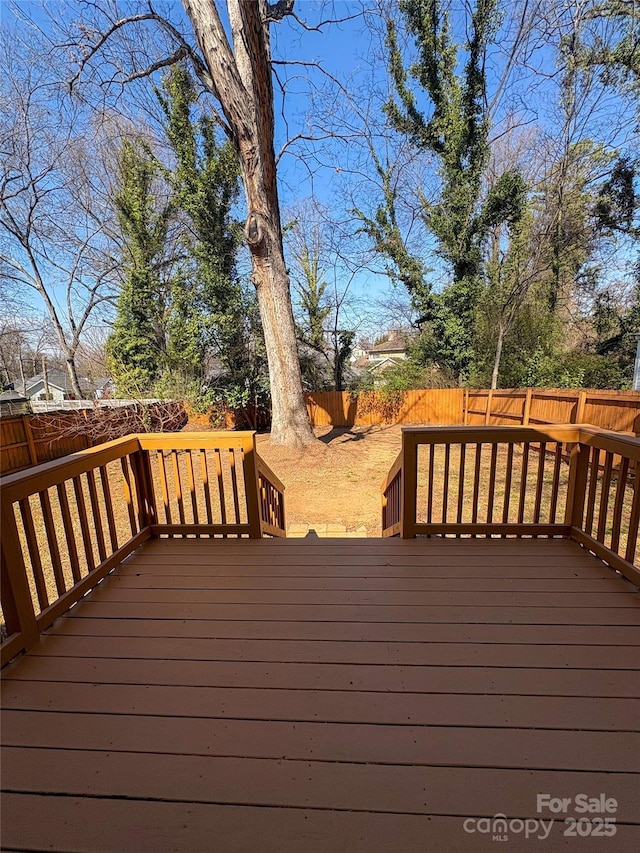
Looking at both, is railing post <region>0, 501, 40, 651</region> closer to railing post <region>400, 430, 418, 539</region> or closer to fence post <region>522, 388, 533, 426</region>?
railing post <region>400, 430, 418, 539</region>

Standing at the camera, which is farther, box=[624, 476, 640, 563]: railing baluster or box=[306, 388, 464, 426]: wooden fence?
box=[306, 388, 464, 426]: wooden fence

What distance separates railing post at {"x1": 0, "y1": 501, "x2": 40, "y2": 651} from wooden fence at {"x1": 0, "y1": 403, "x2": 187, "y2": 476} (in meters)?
7.24

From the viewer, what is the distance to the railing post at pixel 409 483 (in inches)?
104

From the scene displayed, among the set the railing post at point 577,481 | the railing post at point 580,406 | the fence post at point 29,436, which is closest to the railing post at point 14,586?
the railing post at point 577,481

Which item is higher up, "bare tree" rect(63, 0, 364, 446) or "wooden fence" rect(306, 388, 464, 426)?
"bare tree" rect(63, 0, 364, 446)

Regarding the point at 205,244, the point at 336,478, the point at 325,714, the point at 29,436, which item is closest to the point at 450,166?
the point at 205,244

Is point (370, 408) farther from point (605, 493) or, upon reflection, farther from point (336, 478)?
point (605, 493)

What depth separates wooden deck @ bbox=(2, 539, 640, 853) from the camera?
101 centimetres

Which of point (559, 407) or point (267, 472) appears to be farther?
point (559, 407)

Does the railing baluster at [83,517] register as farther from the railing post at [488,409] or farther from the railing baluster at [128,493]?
the railing post at [488,409]

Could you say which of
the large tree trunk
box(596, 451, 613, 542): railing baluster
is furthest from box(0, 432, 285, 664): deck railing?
the large tree trunk

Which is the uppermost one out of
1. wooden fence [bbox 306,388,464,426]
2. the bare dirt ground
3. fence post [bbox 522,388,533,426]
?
fence post [bbox 522,388,533,426]

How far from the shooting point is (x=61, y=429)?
8773mm

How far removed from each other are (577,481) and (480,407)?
352 inches
